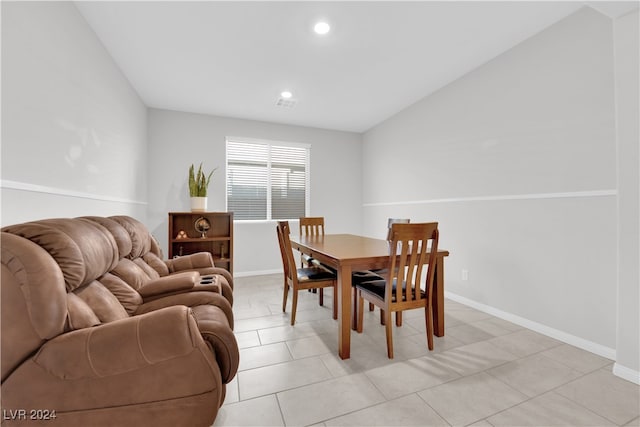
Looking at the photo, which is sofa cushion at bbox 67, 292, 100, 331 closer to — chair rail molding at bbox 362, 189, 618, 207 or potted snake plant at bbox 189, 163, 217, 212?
potted snake plant at bbox 189, 163, 217, 212

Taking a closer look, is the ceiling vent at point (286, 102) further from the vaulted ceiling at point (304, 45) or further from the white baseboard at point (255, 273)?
the white baseboard at point (255, 273)

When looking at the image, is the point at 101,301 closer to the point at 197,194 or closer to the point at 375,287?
the point at 375,287

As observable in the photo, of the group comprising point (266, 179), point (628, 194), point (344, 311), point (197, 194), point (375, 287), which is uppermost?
point (266, 179)

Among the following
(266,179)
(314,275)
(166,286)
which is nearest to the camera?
(166,286)

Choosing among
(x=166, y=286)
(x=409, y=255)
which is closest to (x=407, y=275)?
(x=409, y=255)

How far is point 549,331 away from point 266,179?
4138 millimetres

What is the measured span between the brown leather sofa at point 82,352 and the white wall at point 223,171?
308 centimetres

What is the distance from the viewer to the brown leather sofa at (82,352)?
0.96 m

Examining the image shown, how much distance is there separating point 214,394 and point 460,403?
133cm

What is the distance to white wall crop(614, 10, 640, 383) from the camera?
5.54 feet

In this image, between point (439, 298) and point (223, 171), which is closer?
point (439, 298)

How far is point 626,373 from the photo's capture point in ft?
5.63

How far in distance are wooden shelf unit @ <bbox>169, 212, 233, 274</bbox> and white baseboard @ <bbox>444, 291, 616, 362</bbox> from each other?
3159mm

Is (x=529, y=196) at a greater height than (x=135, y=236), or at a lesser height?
greater
